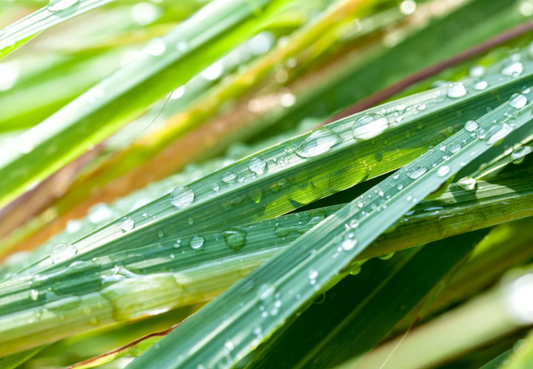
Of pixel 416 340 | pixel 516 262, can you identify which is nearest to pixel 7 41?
pixel 416 340

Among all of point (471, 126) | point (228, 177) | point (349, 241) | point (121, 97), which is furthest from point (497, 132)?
point (121, 97)

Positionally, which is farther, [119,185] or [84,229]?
[119,185]

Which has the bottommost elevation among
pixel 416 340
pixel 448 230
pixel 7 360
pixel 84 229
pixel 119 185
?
pixel 416 340

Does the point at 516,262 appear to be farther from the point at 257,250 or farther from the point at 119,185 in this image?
the point at 119,185

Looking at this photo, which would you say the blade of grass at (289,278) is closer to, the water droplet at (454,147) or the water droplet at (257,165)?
the water droplet at (454,147)

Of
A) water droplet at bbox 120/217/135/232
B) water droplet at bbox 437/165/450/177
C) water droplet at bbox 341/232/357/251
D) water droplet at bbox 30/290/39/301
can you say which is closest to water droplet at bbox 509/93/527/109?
water droplet at bbox 437/165/450/177

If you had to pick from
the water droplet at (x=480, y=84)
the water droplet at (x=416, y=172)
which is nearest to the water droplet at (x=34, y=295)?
the water droplet at (x=416, y=172)
